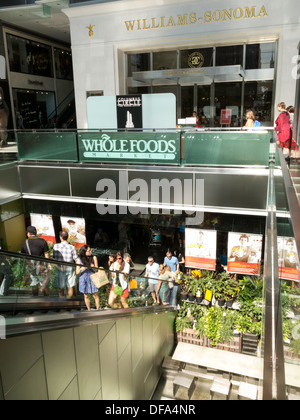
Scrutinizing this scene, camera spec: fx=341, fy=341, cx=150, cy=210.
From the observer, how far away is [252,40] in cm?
1391

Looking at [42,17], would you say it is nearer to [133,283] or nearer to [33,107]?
[33,107]

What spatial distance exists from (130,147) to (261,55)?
26.3 ft

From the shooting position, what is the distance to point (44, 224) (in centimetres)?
1230

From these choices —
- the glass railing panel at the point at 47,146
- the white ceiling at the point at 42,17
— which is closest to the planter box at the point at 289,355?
the glass railing panel at the point at 47,146

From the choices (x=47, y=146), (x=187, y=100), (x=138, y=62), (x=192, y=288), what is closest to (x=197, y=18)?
(x=187, y=100)

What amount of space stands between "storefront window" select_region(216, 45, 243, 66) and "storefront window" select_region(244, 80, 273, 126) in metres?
1.09

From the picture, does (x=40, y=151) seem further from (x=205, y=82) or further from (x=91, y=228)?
(x=205, y=82)

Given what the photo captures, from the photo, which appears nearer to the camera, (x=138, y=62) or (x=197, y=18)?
(x=197, y=18)

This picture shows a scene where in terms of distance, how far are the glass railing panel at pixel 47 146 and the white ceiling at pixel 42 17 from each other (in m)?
8.35

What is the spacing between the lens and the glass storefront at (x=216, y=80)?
14.2m

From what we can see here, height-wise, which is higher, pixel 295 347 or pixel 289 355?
pixel 295 347

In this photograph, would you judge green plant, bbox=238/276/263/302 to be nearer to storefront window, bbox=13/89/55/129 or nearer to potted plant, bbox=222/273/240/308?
potted plant, bbox=222/273/240/308

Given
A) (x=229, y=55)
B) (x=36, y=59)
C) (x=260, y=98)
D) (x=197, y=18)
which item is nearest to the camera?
(x=197, y=18)

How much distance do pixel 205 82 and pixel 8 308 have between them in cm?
1391
